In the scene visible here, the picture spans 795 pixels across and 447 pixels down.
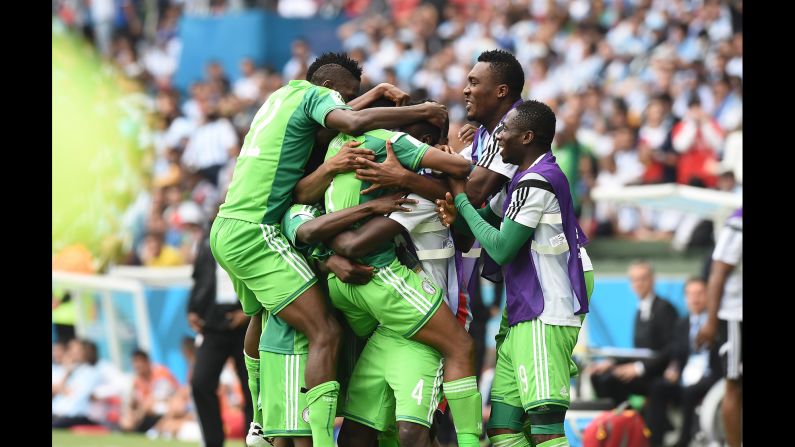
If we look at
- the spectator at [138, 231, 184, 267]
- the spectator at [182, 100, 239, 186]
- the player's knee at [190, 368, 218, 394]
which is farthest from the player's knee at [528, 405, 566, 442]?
the spectator at [182, 100, 239, 186]

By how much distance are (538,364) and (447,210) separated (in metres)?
0.99

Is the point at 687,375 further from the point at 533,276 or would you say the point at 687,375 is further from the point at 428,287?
the point at 428,287

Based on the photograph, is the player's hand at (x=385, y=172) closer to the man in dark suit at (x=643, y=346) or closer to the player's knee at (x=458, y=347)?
the player's knee at (x=458, y=347)

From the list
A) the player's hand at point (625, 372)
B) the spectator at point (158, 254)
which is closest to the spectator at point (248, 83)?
the spectator at point (158, 254)

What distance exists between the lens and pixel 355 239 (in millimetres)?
7109

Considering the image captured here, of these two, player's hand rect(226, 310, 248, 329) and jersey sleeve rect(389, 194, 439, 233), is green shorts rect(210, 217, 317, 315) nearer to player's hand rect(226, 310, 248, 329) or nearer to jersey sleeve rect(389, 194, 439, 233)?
jersey sleeve rect(389, 194, 439, 233)

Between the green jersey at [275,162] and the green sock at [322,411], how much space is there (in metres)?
1.02

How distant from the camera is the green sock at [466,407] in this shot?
703 centimetres

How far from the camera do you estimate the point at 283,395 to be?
7.39m

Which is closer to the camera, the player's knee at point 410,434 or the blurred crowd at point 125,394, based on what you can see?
the player's knee at point 410,434

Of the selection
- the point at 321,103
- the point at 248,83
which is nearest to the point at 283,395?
the point at 321,103

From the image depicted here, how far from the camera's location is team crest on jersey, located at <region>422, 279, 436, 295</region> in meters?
7.14

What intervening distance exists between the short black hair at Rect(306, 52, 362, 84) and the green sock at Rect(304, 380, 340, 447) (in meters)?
1.88
